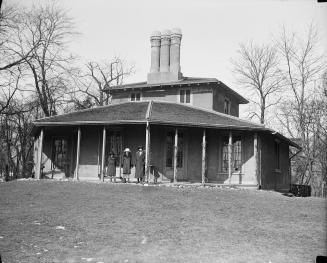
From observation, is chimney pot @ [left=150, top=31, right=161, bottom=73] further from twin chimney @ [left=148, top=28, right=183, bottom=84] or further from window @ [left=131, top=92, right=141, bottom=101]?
window @ [left=131, top=92, right=141, bottom=101]

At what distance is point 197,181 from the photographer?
22344 millimetres

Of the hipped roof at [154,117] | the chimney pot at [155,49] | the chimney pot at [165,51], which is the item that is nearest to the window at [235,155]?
the hipped roof at [154,117]

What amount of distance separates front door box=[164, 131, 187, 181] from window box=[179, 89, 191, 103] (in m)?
5.00

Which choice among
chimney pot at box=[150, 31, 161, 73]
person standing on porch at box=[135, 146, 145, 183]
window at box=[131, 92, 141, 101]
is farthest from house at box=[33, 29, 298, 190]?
chimney pot at box=[150, 31, 161, 73]

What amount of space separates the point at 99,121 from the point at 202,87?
7854 mm

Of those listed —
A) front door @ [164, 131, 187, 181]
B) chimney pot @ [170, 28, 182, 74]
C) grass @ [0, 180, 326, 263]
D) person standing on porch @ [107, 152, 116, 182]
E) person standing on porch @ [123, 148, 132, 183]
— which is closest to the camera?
grass @ [0, 180, 326, 263]

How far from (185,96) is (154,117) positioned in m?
6.35

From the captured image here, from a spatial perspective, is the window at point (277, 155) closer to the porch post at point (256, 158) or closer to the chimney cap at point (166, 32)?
the porch post at point (256, 158)

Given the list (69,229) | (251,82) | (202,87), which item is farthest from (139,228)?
(251,82)

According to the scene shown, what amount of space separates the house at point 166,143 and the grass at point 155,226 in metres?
4.07

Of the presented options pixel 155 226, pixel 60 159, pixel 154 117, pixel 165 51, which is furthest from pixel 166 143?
pixel 155 226

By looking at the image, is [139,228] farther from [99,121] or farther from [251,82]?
[251,82]

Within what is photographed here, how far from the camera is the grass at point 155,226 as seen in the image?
30.1 feet

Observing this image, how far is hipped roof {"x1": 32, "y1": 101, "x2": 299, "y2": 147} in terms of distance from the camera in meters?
21.2
